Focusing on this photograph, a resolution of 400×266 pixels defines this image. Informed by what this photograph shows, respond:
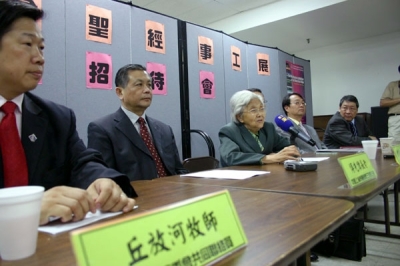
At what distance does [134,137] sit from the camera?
1.80 m

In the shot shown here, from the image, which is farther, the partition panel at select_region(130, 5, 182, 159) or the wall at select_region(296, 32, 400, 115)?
the wall at select_region(296, 32, 400, 115)

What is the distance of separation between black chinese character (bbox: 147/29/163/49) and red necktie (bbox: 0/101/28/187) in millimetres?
2116

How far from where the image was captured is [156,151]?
1.91m

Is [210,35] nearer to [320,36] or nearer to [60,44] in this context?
[60,44]

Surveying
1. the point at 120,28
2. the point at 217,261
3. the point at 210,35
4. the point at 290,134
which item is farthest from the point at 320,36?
the point at 217,261

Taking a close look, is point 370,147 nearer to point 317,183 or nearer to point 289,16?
point 317,183

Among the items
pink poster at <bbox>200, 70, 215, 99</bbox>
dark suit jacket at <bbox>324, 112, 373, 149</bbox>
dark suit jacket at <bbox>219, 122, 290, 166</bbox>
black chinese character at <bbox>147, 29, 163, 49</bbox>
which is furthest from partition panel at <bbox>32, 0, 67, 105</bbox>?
dark suit jacket at <bbox>324, 112, 373, 149</bbox>

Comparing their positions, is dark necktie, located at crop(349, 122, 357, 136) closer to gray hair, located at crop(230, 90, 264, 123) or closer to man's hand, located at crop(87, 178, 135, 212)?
gray hair, located at crop(230, 90, 264, 123)

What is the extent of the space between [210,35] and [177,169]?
2115mm

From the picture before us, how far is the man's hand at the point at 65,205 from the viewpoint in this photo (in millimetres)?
595

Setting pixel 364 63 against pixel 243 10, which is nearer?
pixel 243 10

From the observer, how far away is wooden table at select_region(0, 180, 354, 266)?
17.0 inches

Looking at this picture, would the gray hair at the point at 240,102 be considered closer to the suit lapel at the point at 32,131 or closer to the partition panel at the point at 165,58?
the partition panel at the point at 165,58

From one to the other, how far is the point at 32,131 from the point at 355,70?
6.81 metres
